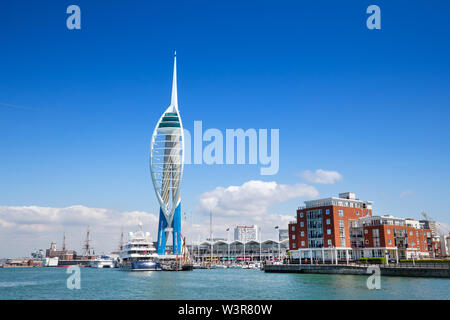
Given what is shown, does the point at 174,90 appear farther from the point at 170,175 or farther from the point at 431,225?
the point at 431,225

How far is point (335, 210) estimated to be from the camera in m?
85.6

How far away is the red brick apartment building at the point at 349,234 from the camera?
83.9 m

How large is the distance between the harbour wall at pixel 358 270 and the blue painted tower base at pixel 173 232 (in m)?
73.0

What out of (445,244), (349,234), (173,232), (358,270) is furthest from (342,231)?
(173,232)

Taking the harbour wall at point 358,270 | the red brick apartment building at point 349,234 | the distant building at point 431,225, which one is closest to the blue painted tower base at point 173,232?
the harbour wall at point 358,270

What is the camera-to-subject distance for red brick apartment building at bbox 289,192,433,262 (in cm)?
8388

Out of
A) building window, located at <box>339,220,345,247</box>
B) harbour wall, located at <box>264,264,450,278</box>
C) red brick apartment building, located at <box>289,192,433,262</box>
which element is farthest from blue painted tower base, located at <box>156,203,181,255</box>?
building window, located at <box>339,220,345,247</box>

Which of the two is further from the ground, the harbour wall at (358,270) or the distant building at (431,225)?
the distant building at (431,225)

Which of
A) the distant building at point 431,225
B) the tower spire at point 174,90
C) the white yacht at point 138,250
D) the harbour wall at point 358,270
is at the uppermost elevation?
the tower spire at point 174,90

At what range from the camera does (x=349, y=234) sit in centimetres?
8700

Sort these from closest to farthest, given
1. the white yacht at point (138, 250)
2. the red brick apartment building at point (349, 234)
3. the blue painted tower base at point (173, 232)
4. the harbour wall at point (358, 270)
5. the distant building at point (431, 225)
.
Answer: the harbour wall at point (358, 270) < the red brick apartment building at point (349, 234) < the distant building at point (431, 225) < the white yacht at point (138, 250) < the blue painted tower base at point (173, 232)

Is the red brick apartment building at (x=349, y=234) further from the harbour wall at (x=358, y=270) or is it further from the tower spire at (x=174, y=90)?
the tower spire at (x=174, y=90)
